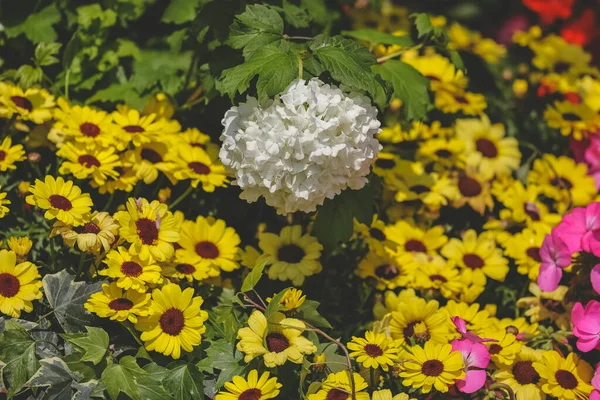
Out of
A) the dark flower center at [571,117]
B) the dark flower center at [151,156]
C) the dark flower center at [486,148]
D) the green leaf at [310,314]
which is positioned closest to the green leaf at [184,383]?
the green leaf at [310,314]

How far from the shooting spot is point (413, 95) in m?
1.93

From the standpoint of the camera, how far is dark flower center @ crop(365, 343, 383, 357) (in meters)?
1.57

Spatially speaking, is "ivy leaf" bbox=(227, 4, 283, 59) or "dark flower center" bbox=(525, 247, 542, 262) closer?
"ivy leaf" bbox=(227, 4, 283, 59)

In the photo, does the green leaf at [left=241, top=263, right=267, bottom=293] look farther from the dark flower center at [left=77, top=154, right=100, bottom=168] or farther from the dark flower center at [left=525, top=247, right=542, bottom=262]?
the dark flower center at [left=525, top=247, right=542, bottom=262]

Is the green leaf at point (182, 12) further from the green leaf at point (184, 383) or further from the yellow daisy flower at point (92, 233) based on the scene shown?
the green leaf at point (184, 383)

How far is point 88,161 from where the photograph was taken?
74.5 inches

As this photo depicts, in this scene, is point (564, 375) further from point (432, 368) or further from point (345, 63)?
point (345, 63)

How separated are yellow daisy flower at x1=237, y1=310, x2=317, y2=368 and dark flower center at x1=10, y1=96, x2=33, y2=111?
2.89 feet

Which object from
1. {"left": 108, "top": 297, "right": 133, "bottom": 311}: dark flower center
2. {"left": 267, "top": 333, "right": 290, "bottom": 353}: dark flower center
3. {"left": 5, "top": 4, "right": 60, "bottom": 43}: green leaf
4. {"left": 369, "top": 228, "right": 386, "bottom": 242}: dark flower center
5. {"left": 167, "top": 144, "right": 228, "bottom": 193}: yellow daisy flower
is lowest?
{"left": 369, "top": 228, "right": 386, "bottom": 242}: dark flower center

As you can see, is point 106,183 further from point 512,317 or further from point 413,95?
point 512,317

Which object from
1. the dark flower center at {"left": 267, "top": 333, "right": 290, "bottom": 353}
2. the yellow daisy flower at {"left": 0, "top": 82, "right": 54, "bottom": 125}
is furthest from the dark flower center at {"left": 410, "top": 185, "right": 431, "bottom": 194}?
the yellow daisy flower at {"left": 0, "top": 82, "right": 54, "bottom": 125}

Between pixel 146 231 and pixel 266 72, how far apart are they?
0.43m

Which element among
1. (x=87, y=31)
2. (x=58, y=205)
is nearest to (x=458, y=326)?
(x=58, y=205)

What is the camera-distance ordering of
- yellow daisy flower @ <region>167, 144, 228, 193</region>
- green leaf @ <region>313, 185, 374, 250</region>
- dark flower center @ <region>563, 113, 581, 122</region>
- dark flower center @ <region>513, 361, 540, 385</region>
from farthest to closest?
dark flower center @ <region>563, 113, 581, 122</region> < yellow daisy flower @ <region>167, 144, 228, 193</region> < green leaf @ <region>313, 185, 374, 250</region> < dark flower center @ <region>513, 361, 540, 385</region>
